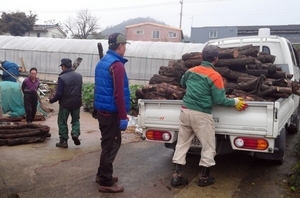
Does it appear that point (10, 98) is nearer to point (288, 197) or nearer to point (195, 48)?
point (288, 197)

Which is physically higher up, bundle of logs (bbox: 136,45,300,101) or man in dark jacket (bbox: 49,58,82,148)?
bundle of logs (bbox: 136,45,300,101)

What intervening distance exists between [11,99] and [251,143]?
7.92 metres

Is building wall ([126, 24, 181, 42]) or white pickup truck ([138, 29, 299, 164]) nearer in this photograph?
white pickup truck ([138, 29, 299, 164])

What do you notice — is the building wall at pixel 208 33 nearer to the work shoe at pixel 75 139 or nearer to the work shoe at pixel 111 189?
the work shoe at pixel 75 139

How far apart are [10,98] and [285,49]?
25.6ft

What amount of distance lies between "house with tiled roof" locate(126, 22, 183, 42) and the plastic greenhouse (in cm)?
3061

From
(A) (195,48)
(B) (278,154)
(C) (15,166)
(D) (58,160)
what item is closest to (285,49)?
(B) (278,154)

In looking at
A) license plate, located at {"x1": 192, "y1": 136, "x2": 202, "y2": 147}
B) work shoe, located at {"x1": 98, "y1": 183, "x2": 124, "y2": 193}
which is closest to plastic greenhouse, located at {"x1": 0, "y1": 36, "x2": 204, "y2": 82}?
license plate, located at {"x1": 192, "y1": 136, "x2": 202, "y2": 147}

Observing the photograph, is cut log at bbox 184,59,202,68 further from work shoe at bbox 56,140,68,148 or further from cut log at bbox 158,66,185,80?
work shoe at bbox 56,140,68,148

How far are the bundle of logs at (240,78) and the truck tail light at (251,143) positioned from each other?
66cm

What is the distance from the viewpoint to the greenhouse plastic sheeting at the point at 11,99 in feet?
31.7

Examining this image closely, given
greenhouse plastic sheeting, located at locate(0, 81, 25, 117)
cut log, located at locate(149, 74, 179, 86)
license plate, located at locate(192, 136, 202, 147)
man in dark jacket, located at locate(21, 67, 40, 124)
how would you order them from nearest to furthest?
license plate, located at locate(192, 136, 202, 147) → cut log, located at locate(149, 74, 179, 86) → man in dark jacket, located at locate(21, 67, 40, 124) → greenhouse plastic sheeting, located at locate(0, 81, 25, 117)

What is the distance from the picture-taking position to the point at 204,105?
417 centimetres

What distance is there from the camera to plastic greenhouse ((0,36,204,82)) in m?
19.6
